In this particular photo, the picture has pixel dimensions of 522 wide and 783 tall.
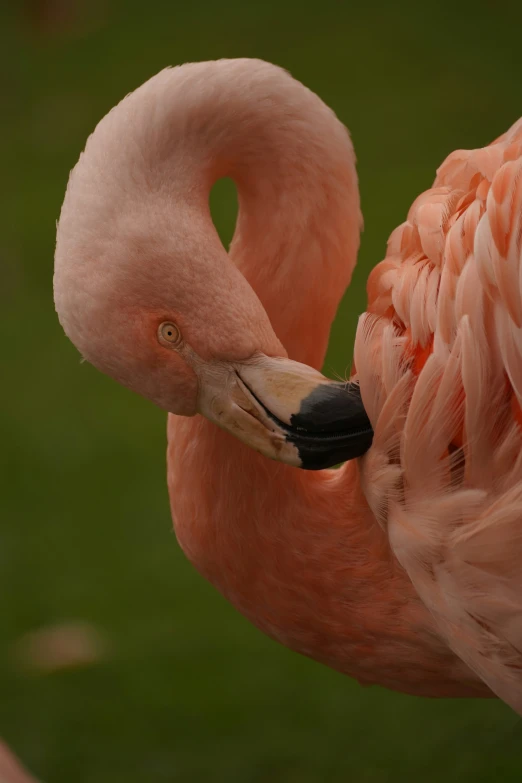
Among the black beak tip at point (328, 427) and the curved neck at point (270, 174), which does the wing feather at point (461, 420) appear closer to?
the black beak tip at point (328, 427)

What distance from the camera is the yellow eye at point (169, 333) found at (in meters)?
1.53

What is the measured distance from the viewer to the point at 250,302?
5.09 feet

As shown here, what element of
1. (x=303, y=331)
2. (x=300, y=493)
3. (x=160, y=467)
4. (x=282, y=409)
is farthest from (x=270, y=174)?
(x=160, y=467)

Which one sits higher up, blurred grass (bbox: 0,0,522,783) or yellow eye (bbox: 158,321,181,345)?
yellow eye (bbox: 158,321,181,345)

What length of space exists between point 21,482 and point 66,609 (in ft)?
2.34

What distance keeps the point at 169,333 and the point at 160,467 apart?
245cm

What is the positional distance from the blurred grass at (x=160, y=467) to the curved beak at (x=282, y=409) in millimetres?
255

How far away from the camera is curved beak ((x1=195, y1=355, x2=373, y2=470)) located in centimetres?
152

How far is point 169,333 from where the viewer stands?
5.02ft

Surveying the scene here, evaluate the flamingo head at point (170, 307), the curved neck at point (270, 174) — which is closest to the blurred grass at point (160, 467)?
the curved neck at point (270, 174)

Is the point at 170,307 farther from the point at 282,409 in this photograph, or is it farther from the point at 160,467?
the point at 160,467

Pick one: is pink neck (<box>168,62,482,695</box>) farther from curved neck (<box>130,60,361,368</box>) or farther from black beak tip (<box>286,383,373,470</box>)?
black beak tip (<box>286,383,373,470</box>)

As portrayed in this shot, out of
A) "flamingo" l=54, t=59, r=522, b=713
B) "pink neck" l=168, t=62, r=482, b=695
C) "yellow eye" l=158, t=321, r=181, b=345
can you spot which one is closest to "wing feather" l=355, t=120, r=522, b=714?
"flamingo" l=54, t=59, r=522, b=713

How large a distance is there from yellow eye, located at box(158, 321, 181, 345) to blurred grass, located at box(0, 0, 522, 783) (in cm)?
37
